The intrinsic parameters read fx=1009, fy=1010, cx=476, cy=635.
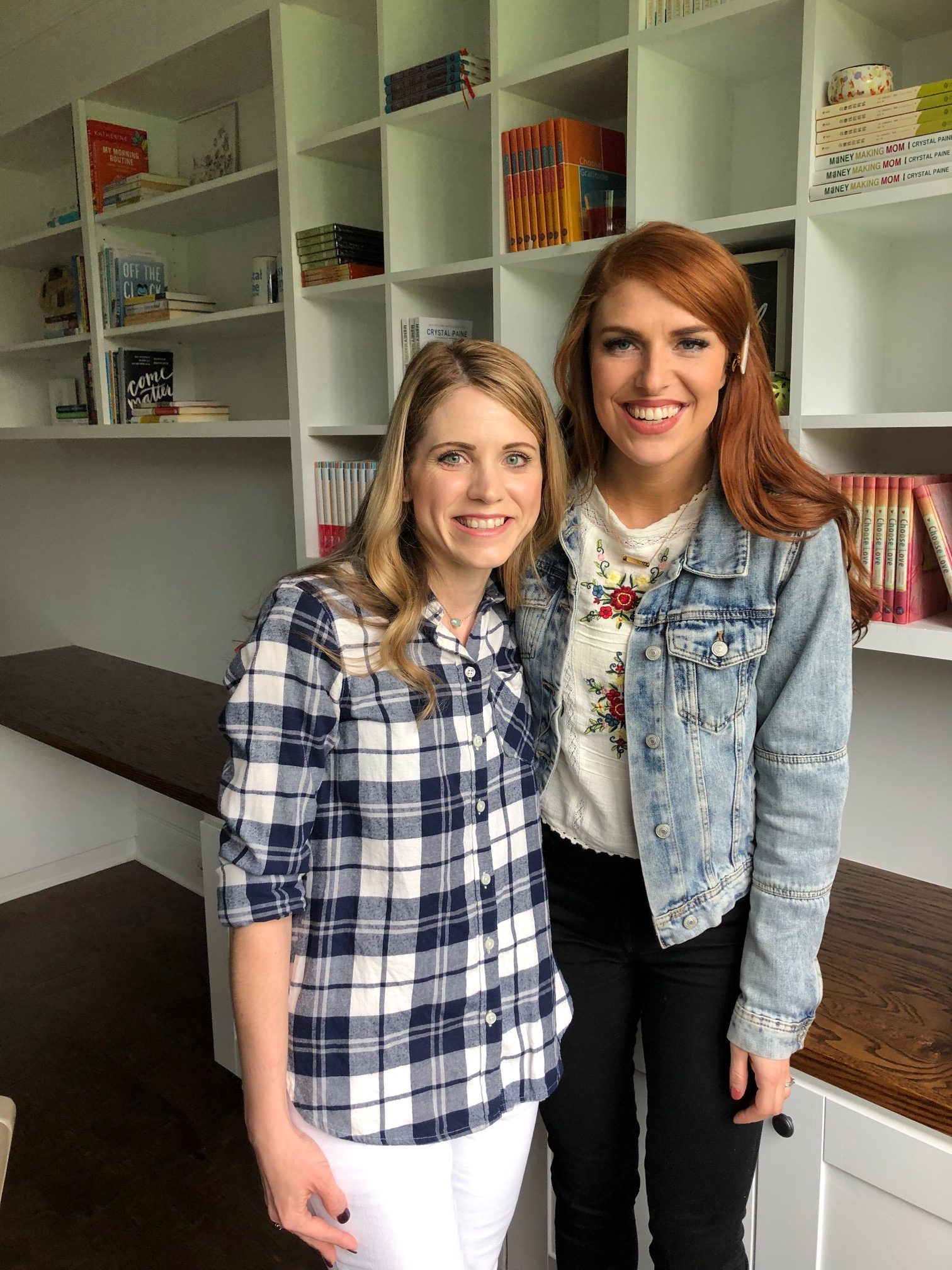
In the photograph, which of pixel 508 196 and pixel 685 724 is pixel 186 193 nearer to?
pixel 508 196

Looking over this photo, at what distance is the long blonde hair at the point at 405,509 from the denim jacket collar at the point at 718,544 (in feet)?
0.76

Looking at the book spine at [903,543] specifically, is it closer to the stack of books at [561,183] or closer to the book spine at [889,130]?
the book spine at [889,130]

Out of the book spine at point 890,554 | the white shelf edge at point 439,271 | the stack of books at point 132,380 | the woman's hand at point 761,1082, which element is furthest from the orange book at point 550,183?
the stack of books at point 132,380

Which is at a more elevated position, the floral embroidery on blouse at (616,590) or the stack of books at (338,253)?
the stack of books at (338,253)

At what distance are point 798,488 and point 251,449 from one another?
7.81ft

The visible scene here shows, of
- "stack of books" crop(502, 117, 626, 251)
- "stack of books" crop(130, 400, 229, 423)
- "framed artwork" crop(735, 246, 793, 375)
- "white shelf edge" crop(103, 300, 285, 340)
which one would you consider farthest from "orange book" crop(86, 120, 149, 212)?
"framed artwork" crop(735, 246, 793, 375)

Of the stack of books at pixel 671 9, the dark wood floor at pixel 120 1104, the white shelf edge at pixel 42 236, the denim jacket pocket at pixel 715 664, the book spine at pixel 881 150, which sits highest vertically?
the stack of books at pixel 671 9

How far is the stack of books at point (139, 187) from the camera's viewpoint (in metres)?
3.01

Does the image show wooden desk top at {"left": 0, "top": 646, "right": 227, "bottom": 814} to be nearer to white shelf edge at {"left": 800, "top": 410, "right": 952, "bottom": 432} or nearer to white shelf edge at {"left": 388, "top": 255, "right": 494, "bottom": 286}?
white shelf edge at {"left": 388, "top": 255, "right": 494, "bottom": 286}

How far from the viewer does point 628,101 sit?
5.93 feet

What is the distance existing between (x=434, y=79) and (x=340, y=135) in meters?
0.34

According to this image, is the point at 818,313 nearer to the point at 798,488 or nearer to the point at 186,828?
the point at 798,488

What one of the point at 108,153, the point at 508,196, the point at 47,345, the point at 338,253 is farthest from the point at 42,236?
the point at 508,196

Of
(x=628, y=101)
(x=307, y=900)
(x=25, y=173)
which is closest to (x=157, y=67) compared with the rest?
(x=25, y=173)
